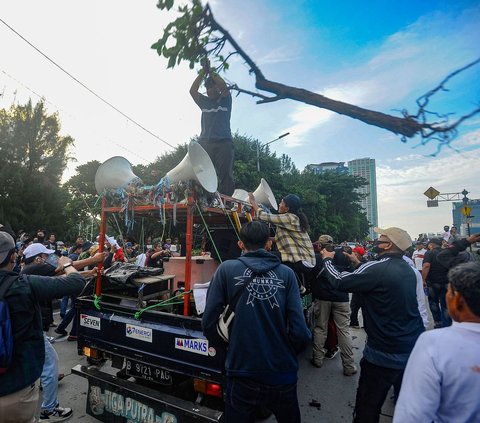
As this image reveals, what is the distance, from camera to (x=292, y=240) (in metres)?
4.10

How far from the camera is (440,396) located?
1.35 m

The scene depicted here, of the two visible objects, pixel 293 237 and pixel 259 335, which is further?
pixel 293 237

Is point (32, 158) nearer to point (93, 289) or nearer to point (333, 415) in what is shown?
point (93, 289)

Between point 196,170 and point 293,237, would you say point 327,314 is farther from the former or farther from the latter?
point 196,170

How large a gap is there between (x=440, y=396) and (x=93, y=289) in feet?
11.9

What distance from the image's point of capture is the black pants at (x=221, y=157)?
14.9ft

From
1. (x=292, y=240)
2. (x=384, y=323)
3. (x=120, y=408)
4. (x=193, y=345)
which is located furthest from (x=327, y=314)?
(x=120, y=408)

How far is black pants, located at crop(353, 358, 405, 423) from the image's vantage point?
260cm

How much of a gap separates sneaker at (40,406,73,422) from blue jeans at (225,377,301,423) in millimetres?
2310

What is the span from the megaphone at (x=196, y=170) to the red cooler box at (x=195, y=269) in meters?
1.17

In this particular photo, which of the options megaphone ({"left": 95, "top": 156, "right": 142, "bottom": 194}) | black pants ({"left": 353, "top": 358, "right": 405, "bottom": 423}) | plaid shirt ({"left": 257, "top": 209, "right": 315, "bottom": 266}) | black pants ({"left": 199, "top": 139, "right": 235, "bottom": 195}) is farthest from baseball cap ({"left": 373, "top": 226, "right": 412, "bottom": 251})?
megaphone ({"left": 95, "top": 156, "right": 142, "bottom": 194})

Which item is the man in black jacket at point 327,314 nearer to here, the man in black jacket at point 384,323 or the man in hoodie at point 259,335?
the man in black jacket at point 384,323

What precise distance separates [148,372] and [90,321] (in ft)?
2.98

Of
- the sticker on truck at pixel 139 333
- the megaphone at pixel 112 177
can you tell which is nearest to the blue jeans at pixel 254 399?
the sticker on truck at pixel 139 333
